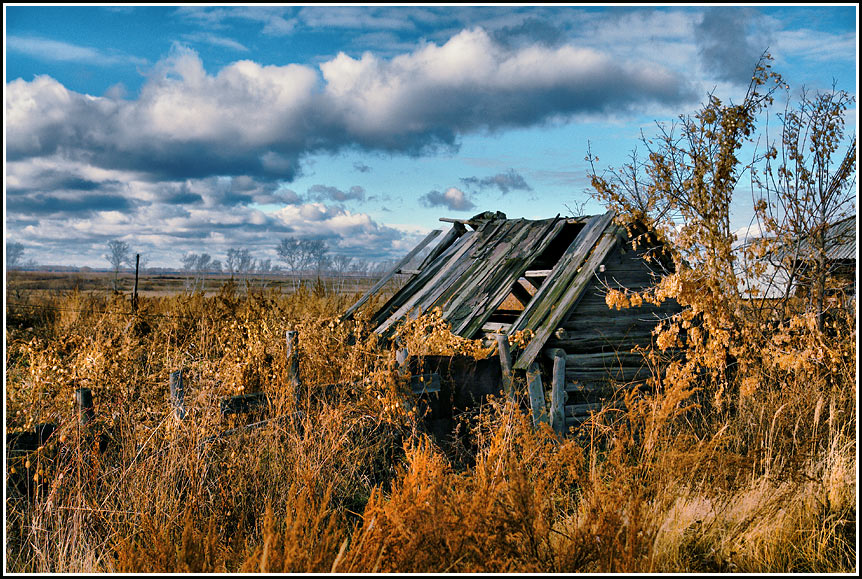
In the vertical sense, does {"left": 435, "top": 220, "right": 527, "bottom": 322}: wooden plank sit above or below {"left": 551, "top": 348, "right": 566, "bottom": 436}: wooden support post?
above

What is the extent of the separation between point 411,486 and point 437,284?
7.07m

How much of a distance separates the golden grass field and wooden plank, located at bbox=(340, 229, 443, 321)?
2.77m

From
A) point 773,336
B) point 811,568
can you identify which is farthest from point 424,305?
point 811,568

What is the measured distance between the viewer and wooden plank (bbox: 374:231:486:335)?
10.3 metres

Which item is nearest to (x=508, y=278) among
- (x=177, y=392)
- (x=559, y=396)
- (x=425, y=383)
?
(x=559, y=396)

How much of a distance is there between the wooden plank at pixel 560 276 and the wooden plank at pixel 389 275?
3.66 meters

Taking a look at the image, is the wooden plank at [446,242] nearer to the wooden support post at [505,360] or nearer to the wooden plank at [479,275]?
the wooden plank at [479,275]

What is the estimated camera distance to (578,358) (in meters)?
9.08

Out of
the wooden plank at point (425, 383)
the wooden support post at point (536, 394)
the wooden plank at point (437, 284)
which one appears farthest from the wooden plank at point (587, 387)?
the wooden plank at point (437, 284)

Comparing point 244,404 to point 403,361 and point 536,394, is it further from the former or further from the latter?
point 536,394

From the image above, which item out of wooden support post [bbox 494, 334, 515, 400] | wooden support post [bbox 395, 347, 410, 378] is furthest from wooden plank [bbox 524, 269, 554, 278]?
wooden support post [bbox 395, 347, 410, 378]

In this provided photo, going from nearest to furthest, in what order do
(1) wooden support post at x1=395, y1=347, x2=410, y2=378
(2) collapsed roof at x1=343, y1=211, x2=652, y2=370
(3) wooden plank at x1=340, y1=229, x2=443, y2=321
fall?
(1) wooden support post at x1=395, y1=347, x2=410, y2=378
(2) collapsed roof at x1=343, y1=211, x2=652, y2=370
(3) wooden plank at x1=340, y1=229, x2=443, y2=321

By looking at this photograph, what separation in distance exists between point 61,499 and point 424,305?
6.17 m

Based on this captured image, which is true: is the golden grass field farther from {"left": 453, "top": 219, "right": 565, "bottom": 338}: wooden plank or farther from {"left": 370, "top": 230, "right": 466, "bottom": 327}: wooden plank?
{"left": 370, "top": 230, "right": 466, "bottom": 327}: wooden plank
